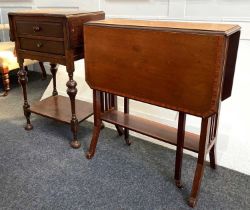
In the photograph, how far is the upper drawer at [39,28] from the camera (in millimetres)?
1705

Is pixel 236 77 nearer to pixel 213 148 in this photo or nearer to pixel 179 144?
pixel 213 148

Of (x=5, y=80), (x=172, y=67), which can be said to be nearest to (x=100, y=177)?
(x=172, y=67)

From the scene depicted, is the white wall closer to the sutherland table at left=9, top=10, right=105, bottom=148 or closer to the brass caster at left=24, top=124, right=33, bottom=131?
the sutherland table at left=9, top=10, right=105, bottom=148

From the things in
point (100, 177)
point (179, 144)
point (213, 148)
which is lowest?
point (100, 177)

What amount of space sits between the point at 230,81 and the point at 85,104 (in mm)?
1260

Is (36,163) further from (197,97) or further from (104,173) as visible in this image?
(197,97)

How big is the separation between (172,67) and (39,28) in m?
0.98

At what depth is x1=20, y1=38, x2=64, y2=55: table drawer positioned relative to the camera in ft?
5.75

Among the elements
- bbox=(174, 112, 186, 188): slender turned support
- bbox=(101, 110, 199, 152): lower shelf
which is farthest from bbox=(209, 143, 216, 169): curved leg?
bbox=(174, 112, 186, 188): slender turned support

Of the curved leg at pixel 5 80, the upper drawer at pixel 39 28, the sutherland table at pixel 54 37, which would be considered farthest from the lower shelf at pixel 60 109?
the curved leg at pixel 5 80

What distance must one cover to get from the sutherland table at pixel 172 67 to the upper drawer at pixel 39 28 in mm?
242

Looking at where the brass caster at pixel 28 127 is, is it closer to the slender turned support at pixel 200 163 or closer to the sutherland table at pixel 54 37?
the sutherland table at pixel 54 37

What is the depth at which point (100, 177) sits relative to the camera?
1.68 metres

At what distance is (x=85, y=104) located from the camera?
231cm
